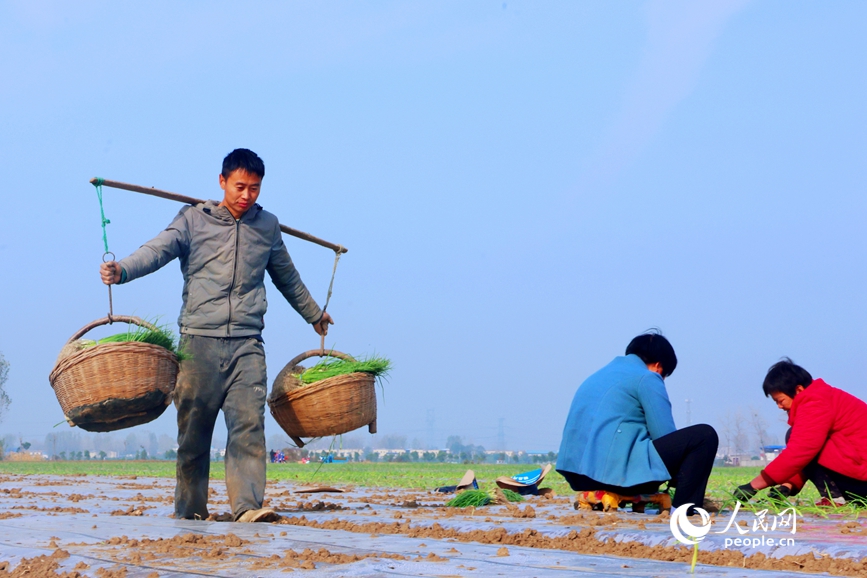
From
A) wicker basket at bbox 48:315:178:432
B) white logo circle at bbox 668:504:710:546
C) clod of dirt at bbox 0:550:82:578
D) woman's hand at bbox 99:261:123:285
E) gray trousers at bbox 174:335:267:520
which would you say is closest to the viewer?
clod of dirt at bbox 0:550:82:578

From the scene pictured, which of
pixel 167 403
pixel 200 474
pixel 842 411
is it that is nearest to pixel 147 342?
pixel 167 403

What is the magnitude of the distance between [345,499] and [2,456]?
163ft

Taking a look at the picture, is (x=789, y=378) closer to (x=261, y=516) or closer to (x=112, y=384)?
(x=261, y=516)

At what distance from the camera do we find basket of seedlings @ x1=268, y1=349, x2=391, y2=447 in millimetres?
5734

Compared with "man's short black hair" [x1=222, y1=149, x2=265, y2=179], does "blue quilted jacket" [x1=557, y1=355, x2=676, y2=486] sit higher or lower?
lower

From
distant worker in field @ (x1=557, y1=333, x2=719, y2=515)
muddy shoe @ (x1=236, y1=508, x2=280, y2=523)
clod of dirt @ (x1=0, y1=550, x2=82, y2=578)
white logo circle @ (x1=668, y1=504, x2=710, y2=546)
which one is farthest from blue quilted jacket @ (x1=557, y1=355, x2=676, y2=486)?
clod of dirt @ (x1=0, y1=550, x2=82, y2=578)

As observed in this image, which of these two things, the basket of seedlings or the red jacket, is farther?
the basket of seedlings

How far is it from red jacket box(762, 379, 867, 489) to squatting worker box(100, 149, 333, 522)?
3077 millimetres

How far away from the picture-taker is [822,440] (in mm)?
5043

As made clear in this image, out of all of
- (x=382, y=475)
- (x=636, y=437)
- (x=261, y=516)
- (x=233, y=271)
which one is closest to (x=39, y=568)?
(x=261, y=516)

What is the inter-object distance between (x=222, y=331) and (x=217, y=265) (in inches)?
16.3

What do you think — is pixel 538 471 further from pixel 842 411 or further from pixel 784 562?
pixel 784 562

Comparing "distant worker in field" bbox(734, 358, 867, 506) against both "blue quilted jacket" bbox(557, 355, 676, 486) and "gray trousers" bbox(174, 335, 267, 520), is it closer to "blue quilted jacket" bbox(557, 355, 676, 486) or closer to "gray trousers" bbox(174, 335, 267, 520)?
"blue quilted jacket" bbox(557, 355, 676, 486)

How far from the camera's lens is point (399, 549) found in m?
3.49
